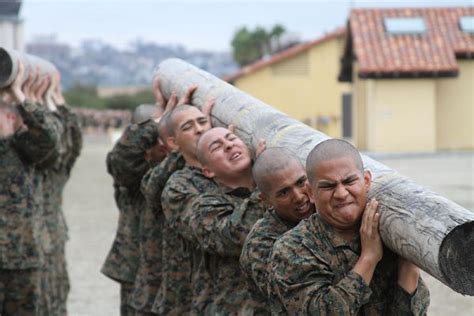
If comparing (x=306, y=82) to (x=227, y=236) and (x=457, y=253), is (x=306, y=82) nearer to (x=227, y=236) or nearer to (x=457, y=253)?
(x=227, y=236)

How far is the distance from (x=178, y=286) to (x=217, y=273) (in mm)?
889

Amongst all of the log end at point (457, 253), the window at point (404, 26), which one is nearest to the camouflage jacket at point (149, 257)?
the log end at point (457, 253)

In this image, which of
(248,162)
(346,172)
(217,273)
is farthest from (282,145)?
(346,172)

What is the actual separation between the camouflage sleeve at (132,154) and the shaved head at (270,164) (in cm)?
260

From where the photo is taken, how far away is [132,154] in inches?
294

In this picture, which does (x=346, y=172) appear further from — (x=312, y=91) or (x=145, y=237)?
(x=312, y=91)

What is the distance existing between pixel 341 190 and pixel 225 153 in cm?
152

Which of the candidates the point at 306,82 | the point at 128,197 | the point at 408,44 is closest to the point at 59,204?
the point at 128,197

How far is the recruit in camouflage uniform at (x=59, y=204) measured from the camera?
28.7ft

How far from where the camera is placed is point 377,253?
411cm

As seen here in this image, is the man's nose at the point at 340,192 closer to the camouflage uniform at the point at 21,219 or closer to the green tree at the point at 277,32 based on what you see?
the camouflage uniform at the point at 21,219

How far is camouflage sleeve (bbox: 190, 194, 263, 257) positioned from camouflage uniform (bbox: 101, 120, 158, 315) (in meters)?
1.80

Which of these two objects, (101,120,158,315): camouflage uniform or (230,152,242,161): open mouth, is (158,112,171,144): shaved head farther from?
(230,152,242,161): open mouth

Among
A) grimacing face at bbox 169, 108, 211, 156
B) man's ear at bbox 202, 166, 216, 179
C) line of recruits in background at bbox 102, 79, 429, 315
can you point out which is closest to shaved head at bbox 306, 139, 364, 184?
line of recruits in background at bbox 102, 79, 429, 315
